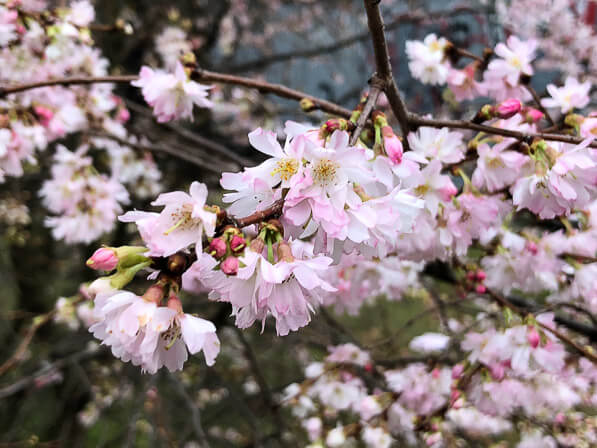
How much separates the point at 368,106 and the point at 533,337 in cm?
79

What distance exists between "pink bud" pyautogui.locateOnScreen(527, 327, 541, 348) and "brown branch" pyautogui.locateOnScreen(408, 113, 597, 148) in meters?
0.54

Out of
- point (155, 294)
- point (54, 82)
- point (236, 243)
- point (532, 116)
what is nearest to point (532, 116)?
point (532, 116)

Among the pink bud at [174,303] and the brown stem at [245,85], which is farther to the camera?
the brown stem at [245,85]

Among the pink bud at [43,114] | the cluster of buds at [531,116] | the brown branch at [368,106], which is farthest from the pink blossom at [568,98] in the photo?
the pink bud at [43,114]

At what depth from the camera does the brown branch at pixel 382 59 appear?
800 mm

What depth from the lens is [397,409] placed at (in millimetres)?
1741

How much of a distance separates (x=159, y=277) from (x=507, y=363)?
3.58 ft

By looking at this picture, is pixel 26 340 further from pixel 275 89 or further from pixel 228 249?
pixel 228 249

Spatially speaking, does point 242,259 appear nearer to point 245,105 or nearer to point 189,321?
point 189,321

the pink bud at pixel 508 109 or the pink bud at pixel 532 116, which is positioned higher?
the pink bud at pixel 508 109

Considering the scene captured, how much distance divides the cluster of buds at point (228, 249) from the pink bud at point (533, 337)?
3.04 feet

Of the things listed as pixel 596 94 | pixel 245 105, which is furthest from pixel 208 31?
pixel 596 94

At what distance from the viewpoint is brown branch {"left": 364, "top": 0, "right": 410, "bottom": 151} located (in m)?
0.80

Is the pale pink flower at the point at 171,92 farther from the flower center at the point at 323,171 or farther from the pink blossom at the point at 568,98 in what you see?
the pink blossom at the point at 568,98
